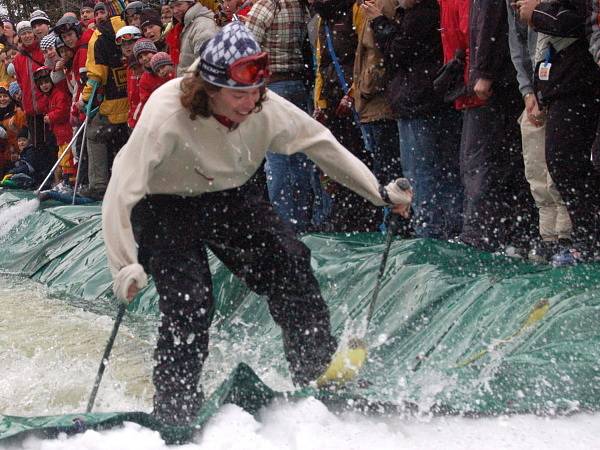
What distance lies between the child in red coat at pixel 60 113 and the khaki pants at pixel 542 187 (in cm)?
880

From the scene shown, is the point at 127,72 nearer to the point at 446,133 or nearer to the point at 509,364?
the point at 446,133

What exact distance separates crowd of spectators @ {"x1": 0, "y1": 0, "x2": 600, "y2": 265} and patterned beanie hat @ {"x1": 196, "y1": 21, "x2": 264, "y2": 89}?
180 cm

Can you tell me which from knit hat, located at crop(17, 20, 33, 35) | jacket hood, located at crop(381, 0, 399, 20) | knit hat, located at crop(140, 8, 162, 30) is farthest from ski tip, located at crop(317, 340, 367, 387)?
knit hat, located at crop(17, 20, 33, 35)

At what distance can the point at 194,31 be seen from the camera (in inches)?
355

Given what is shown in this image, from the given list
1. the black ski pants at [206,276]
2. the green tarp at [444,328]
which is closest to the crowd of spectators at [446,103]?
the green tarp at [444,328]

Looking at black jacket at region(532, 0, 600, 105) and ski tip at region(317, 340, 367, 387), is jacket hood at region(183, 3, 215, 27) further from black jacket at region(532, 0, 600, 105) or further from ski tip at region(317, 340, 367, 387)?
ski tip at region(317, 340, 367, 387)

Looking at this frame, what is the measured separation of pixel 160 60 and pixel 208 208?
5005 mm

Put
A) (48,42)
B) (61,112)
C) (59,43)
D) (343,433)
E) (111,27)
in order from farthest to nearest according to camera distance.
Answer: (61,112) < (48,42) < (59,43) < (111,27) < (343,433)

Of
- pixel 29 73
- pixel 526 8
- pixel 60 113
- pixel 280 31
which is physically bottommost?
pixel 60 113

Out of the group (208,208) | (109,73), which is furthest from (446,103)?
(109,73)

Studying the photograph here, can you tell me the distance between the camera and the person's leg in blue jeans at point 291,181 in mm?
8102

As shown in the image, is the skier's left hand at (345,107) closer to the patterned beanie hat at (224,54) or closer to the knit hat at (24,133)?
the patterned beanie hat at (224,54)

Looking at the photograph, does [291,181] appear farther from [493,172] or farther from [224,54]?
[224,54]

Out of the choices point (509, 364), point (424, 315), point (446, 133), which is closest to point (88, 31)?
point (446, 133)
